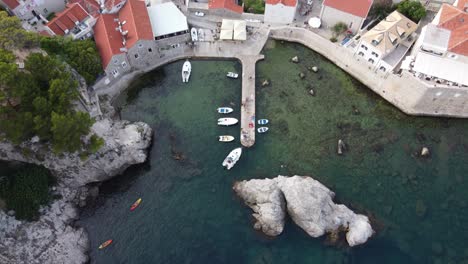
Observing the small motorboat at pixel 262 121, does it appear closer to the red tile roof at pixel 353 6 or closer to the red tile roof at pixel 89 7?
the red tile roof at pixel 353 6

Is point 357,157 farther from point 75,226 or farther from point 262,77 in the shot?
point 75,226

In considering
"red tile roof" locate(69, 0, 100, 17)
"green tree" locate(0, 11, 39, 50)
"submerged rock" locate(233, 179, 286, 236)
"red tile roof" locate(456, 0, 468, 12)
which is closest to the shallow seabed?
"submerged rock" locate(233, 179, 286, 236)

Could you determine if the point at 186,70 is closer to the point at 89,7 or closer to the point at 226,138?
the point at 226,138

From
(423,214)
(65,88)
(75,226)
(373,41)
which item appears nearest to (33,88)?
(65,88)

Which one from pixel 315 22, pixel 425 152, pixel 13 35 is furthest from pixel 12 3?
pixel 425 152

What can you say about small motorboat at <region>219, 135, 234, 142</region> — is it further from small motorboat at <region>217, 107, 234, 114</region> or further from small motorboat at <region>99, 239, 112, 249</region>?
small motorboat at <region>99, 239, 112, 249</region>
